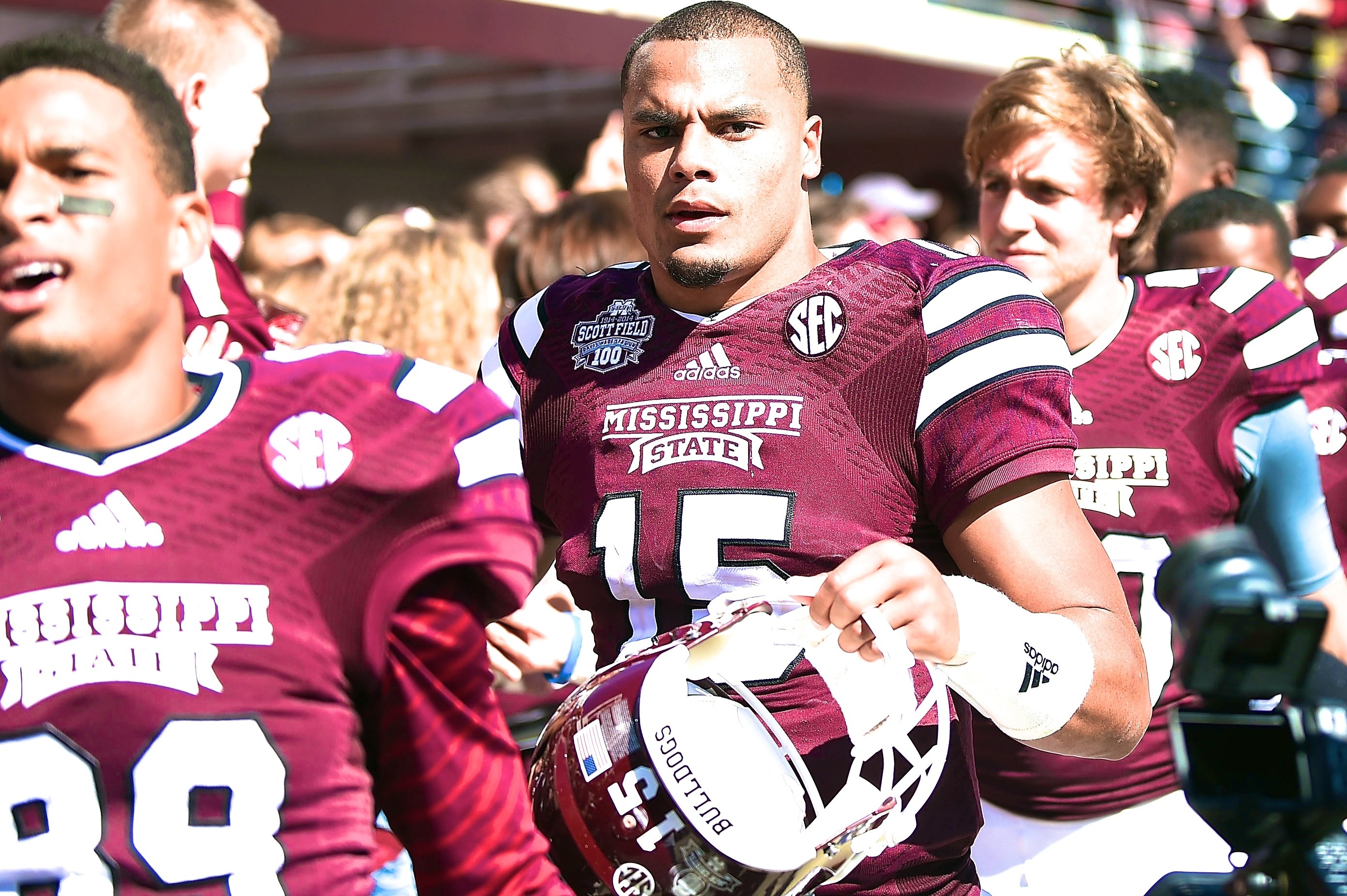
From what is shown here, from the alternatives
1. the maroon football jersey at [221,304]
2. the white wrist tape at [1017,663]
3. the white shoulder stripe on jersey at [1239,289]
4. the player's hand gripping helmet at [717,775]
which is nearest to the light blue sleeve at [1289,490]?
the white shoulder stripe on jersey at [1239,289]

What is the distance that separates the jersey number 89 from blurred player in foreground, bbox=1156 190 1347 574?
287 centimetres

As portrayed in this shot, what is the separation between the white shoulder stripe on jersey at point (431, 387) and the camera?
1.78m

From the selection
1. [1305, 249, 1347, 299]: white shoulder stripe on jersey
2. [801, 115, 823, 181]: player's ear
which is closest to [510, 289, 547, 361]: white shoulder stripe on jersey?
[801, 115, 823, 181]: player's ear

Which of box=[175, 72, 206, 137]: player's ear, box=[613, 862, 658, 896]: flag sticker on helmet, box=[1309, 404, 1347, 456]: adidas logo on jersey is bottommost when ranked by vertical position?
box=[613, 862, 658, 896]: flag sticker on helmet

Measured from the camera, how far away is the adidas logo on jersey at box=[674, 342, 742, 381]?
2.40 metres

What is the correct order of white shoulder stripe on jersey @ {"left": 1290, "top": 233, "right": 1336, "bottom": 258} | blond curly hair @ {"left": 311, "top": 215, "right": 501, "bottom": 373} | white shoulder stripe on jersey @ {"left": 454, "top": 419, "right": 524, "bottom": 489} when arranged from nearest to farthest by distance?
1. white shoulder stripe on jersey @ {"left": 454, "top": 419, "right": 524, "bottom": 489}
2. blond curly hair @ {"left": 311, "top": 215, "right": 501, "bottom": 373}
3. white shoulder stripe on jersey @ {"left": 1290, "top": 233, "right": 1336, "bottom": 258}

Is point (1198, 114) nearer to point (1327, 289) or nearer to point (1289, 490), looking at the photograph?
point (1327, 289)

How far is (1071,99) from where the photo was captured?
10.9 ft

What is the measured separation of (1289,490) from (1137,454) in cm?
31

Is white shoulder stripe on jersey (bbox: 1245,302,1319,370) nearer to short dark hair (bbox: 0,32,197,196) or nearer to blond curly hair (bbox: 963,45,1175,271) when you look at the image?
blond curly hair (bbox: 963,45,1175,271)

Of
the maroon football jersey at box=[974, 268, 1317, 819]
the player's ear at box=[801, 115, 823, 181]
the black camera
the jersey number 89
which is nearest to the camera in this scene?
the black camera

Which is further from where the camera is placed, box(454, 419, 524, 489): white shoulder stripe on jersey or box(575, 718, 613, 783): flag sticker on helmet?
box(575, 718, 613, 783): flag sticker on helmet

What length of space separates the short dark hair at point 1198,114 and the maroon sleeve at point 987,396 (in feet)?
8.05

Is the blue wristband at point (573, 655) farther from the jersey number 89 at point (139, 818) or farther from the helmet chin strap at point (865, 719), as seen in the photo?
the jersey number 89 at point (139, 818)
